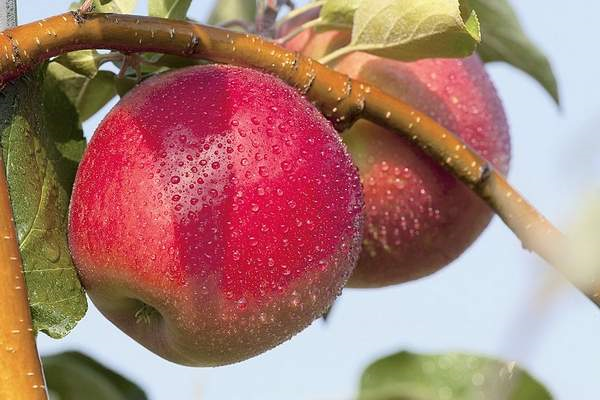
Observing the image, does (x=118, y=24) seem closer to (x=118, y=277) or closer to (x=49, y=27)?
(x=49, y=27)

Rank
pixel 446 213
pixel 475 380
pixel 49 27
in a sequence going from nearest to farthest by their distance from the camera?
pixel 49 27 < pixel 475 380 < pixel 446 213

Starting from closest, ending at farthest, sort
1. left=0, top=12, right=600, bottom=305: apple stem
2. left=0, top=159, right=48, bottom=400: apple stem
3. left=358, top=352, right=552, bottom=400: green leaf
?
left=0, top=159, right=48, bottom=400: apple stem < left=0, top=12, right=600, bottom=305: apple stem < left=358, top=352, right=552, bottom=400: green leaf

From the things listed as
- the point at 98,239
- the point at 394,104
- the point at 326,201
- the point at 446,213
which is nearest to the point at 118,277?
the point at 98,239

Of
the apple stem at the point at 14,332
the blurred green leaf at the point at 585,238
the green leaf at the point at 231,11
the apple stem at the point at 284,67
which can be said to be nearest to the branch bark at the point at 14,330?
the apple stem at the point at 14,332

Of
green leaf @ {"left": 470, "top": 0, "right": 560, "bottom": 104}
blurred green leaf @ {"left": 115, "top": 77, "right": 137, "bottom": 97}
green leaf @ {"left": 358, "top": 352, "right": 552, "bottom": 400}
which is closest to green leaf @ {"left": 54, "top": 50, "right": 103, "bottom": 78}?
blurred green leaf @ {"left": 115, "top": 77, "right": 137, "bottom": 97}

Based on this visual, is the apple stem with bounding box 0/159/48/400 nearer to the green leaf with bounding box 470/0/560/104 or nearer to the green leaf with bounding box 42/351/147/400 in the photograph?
the green leaf with bounding box 42/351/147/400

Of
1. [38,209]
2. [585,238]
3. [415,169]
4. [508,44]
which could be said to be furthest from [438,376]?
[585,238]
